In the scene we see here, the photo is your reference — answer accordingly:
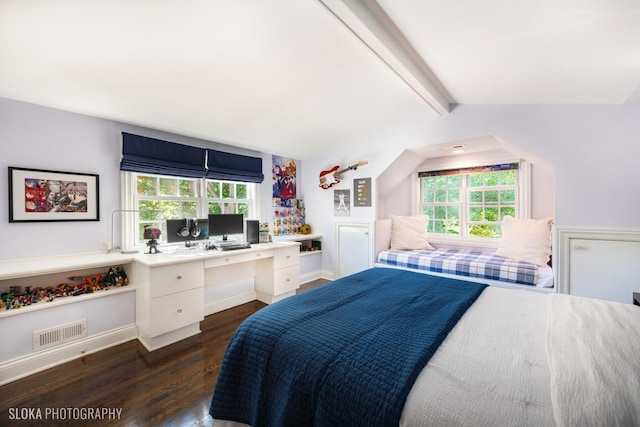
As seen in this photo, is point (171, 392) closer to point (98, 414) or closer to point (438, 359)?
point (98, 414)

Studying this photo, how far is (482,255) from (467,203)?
2.64ft

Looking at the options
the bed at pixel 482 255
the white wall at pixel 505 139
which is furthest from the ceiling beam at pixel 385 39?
the bed at pixel 482 255

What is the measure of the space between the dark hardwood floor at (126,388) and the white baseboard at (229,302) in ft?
2.24

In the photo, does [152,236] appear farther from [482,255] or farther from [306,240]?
[482,255]

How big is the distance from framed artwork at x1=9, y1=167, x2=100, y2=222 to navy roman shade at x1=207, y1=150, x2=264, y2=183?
3.79 feet

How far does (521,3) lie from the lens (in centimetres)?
131

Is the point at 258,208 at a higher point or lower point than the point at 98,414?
higher

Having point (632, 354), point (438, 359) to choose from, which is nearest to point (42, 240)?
point (438, 359)

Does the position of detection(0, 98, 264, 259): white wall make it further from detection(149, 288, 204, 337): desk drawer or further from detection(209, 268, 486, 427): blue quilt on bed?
detection(209, 268, 486, 427): blue quilt on bed

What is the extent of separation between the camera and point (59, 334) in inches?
84.2

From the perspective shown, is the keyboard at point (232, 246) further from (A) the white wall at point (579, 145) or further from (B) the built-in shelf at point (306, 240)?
(A) the white wall at point (579, 145)

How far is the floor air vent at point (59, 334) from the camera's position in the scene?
6.72 ft

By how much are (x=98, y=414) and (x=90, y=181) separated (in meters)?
1.95

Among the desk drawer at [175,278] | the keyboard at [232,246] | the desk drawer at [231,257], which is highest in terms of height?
the keyboard at [232,246]
